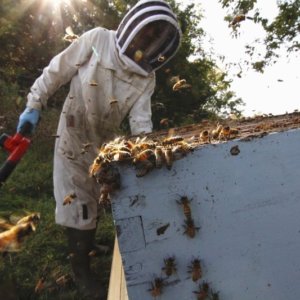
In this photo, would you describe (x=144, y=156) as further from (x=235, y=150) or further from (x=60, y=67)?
(x=60, y=67)

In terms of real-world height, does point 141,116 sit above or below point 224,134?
above

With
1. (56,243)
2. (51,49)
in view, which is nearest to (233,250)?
(56,243)

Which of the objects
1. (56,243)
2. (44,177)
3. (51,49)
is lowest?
(56,243)

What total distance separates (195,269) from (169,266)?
0.34 feet

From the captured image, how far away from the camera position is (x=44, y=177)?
7.45 meters

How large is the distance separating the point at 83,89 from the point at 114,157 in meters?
2.21

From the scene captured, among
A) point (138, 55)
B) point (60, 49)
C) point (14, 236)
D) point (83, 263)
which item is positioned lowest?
point (14, 236)

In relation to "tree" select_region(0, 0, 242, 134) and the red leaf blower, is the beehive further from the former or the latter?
"tree" select_region(0, 0, 242, 134)

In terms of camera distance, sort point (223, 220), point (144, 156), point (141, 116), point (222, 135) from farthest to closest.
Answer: point (141, 116) < point (222, 135) < point (223, 220) < point (144, 156)

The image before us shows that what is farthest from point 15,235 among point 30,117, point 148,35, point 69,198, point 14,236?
point 148,35

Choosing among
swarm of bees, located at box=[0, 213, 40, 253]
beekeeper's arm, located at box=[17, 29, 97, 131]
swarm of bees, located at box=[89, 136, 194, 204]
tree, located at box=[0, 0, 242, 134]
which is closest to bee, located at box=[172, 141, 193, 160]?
swarm of bees, located at box=[89, 136, 194, 204]

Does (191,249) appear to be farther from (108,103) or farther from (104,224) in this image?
(104,224)

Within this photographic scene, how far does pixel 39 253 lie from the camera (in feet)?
14.9

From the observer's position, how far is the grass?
12.3ft
